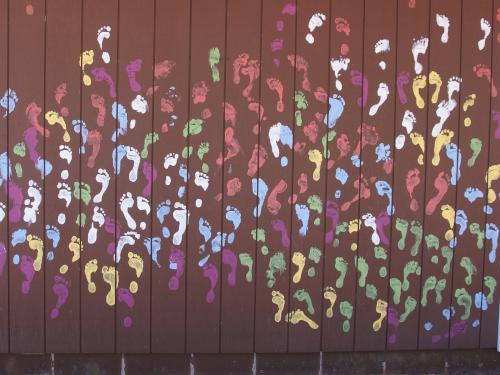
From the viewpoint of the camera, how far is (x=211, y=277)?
3.78 metres

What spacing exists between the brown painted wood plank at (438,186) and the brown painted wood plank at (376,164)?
9.3 inches

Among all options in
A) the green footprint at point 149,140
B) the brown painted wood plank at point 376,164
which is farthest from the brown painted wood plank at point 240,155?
the brown painted wood plank at point 376,164

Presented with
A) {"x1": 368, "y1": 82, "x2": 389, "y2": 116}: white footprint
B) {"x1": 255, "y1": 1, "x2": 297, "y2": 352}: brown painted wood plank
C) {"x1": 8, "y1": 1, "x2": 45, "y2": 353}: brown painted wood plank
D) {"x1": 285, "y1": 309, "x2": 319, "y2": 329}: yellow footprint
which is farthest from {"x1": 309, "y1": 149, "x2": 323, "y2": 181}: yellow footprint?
{"x1": 8, "y1": 1, "x2": 45, "y2": 353}: brown painted wood plank

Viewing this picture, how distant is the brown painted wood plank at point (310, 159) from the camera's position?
3750 mm

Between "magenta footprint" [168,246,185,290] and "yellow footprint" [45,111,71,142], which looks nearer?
"yellow footprint" [45,111,71,142]

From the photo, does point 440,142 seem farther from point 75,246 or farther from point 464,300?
point 75,246

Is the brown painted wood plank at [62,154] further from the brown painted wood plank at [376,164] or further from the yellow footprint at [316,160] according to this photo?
the brown painted wood plank at [376,164]

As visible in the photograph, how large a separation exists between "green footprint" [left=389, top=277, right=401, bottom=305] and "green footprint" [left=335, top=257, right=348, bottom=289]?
294 mm

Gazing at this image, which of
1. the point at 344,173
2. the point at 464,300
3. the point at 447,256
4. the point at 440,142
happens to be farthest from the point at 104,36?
the point at 464,300

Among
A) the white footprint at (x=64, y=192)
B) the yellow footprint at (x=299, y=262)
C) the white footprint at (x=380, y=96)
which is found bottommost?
the yellow footprint at (x=299, y=262)

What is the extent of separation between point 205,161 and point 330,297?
1106mm

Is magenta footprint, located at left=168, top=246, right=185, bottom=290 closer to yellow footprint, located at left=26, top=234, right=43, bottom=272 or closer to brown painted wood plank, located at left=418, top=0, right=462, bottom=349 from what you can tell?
yellow footprint, located at left=26, top=234, right=43, bottom=272

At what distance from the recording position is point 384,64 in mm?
3797

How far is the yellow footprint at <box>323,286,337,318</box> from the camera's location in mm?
3859
